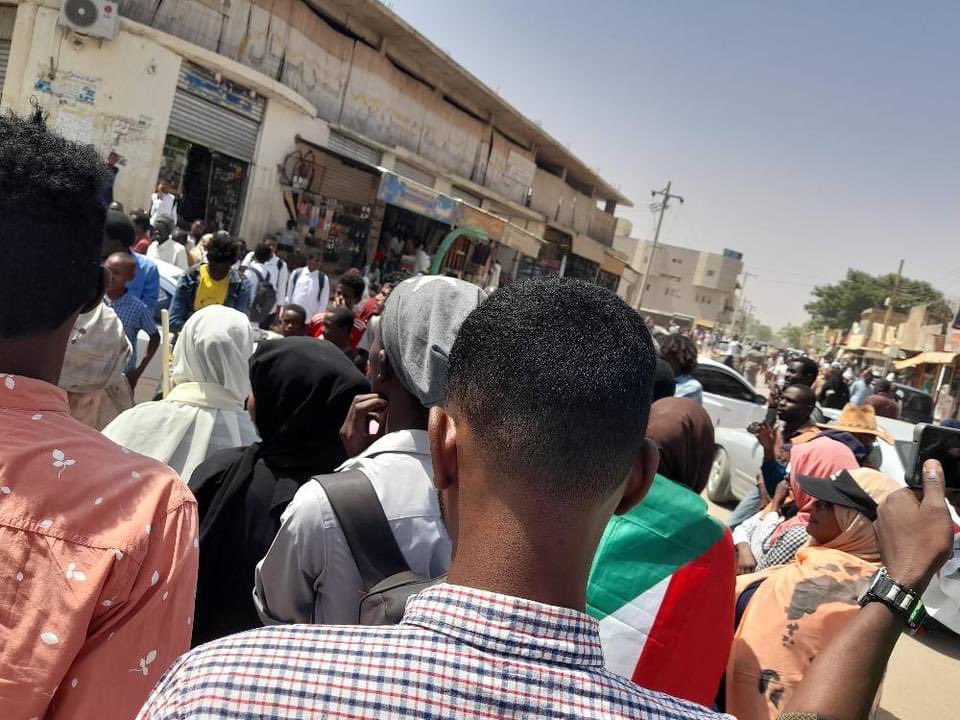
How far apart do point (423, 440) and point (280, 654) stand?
3.41 feet

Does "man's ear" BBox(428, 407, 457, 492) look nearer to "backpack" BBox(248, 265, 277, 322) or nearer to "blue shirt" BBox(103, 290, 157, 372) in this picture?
"blue shirt" BBox(103, 290, 157, 372)

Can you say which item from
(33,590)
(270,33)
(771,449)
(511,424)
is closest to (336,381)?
(33,590)

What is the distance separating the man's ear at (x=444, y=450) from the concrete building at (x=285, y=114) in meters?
10.0

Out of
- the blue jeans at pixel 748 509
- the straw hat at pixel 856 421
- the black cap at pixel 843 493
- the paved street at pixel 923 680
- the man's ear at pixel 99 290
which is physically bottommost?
the paved street at pixel 923 680

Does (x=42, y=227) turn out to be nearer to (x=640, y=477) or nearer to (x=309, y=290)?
(x=640, y=477)

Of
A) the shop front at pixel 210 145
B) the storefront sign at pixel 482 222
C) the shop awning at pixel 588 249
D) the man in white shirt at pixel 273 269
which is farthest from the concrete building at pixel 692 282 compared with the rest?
the man in white shirt at pixel 273 269

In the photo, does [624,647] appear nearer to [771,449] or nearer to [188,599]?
[188,599]

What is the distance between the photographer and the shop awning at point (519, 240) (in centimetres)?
2061

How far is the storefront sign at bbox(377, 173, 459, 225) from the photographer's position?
15664 mm

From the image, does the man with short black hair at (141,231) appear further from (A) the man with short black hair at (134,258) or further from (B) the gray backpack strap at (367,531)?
(B) the gray backpack strap at (367,531)

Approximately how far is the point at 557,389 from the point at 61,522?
736mm

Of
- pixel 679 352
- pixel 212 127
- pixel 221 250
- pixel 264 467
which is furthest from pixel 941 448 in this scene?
pixel 212 127

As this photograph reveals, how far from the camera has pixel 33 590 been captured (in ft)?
3.28

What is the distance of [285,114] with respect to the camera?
14250 millimetres
